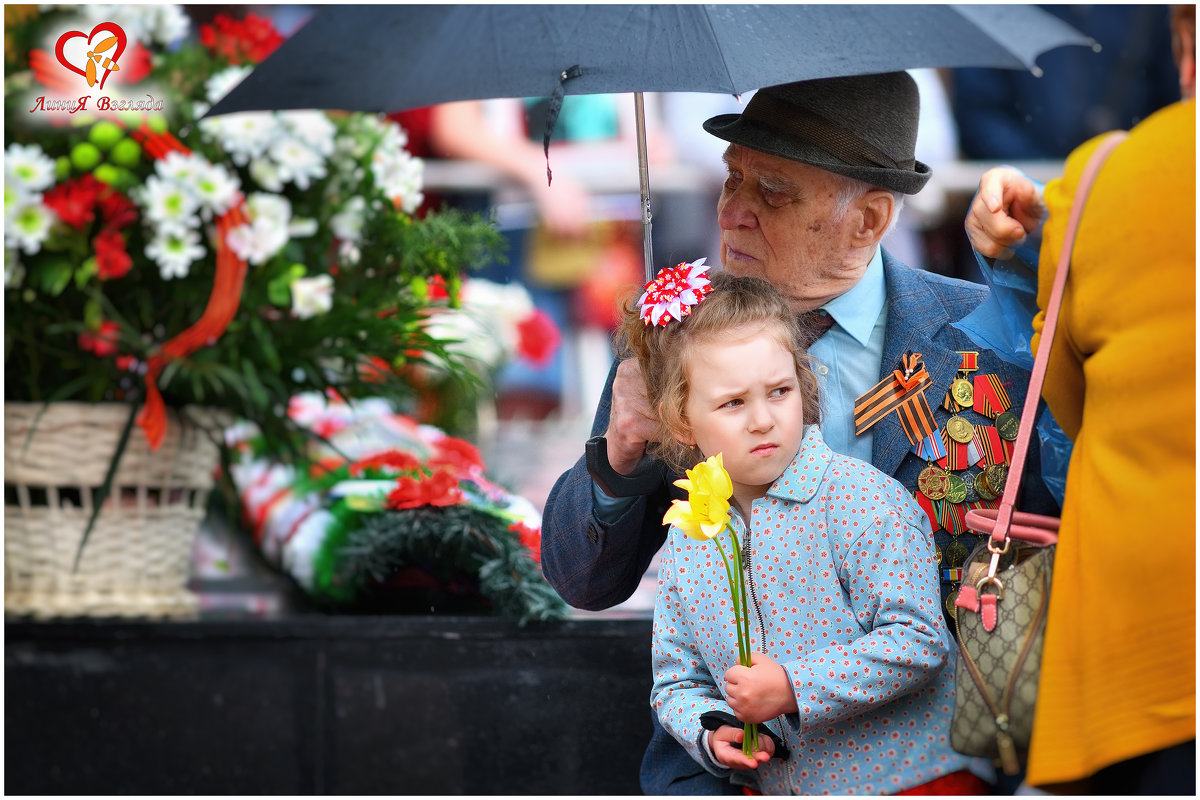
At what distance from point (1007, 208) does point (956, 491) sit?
1.59 ft

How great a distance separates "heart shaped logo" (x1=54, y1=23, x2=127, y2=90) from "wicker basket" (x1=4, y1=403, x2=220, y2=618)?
2.47 ft

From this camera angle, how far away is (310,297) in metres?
2.95

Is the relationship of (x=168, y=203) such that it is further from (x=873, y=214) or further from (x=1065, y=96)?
(x=1065, y=96)

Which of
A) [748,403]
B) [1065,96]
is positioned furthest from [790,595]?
[1065,96]

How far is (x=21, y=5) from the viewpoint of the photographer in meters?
2.96

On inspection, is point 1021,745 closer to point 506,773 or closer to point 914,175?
point 914,175

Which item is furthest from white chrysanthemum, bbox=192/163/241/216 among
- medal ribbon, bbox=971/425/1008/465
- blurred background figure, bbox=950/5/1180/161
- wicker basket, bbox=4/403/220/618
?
blurred background figure, bbox=950/5/1180/161

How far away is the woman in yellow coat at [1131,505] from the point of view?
1.41m

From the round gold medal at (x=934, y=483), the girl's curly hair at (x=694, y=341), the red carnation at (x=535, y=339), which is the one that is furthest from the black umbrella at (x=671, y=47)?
the red carnation at (x=535, y=339)

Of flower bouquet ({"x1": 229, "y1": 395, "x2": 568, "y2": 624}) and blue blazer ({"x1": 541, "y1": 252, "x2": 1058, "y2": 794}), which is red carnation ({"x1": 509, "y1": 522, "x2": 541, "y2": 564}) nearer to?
flower bouquet ({"x1": 229, "y1": 395, "x2": 568, "y2": 624})

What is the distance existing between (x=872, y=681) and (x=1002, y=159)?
3523mm

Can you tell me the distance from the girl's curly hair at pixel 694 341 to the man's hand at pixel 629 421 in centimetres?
2

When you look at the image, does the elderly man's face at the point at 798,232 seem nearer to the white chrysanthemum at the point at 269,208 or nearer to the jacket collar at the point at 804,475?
the jacket collar at the point at 804,475

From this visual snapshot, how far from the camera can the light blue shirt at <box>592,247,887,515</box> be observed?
2.06 meters
